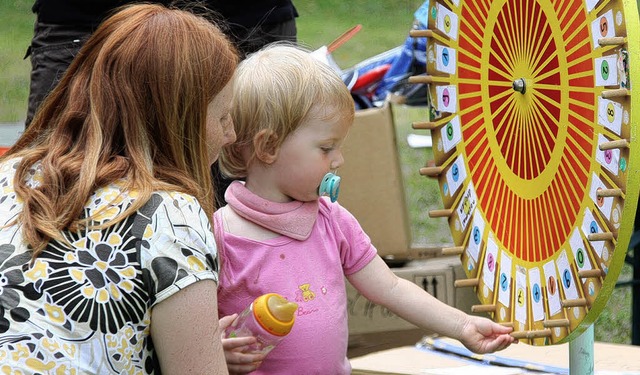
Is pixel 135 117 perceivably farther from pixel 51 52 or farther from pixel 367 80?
pixel 367 80

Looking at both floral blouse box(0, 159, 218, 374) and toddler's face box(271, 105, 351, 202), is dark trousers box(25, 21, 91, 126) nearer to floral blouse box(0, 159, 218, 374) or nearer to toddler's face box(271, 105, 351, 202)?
toddler's face box(271, 105, 351, 202)

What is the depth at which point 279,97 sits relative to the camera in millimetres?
1873

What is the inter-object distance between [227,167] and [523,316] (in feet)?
1.84

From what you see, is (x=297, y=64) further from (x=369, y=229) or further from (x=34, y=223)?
(x=369, y=229)

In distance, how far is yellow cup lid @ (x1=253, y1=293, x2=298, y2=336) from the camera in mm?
1599

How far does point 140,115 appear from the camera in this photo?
153cm

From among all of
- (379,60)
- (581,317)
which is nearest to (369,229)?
(581,317)

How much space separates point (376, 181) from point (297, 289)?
4.16 ft

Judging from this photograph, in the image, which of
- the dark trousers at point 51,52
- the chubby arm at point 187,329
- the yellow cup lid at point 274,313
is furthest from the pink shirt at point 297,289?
the dark trousers at point 51,52

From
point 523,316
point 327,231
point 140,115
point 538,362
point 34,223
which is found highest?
point 140,115

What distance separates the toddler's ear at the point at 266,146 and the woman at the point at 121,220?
0.96 feet

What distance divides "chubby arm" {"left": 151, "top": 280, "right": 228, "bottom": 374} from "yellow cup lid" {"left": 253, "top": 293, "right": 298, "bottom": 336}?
0.42 feet

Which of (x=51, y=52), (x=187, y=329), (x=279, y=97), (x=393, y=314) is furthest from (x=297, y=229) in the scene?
(x=393, y=314)

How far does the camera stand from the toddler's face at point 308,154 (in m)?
1.87
